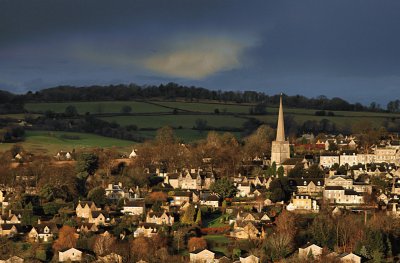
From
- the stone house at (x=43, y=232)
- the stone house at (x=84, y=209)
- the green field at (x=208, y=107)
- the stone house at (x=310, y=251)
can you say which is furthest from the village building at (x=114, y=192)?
the green field at (x=208, y=107)

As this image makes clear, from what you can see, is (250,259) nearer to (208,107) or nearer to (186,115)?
(186,115)

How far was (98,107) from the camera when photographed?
352 ft

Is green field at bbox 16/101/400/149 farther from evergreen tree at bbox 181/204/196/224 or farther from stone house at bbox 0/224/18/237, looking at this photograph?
stone house at bbox 0/224/18/237

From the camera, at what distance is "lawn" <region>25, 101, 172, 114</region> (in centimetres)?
10575

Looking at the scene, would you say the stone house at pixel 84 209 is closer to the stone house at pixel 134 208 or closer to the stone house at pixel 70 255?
the stone house at pixel 134 208

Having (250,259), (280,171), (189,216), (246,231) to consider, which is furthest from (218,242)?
(280,171)

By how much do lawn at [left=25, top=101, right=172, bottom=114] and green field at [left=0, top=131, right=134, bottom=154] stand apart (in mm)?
12351

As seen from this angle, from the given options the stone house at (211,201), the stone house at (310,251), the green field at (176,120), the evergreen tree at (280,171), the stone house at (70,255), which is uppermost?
the green field at (176,120)

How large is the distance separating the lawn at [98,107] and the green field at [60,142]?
12351 millimetres

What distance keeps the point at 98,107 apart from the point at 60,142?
64.1ft

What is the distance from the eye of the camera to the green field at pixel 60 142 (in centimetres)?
8475

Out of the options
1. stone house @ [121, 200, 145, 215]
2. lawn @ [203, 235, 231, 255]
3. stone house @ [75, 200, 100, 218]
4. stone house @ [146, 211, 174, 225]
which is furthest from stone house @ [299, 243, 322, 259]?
stone house @ [75, 200, 100, 218]

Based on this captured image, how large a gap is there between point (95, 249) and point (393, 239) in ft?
56.3

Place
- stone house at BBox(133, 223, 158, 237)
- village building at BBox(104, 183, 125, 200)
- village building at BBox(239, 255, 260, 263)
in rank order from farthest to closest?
village building at BBox(104, 183, 125, 200) < stone house at BBox(133, 223, 158, 237) < village building at BBox(239, 255, 260, 263)
